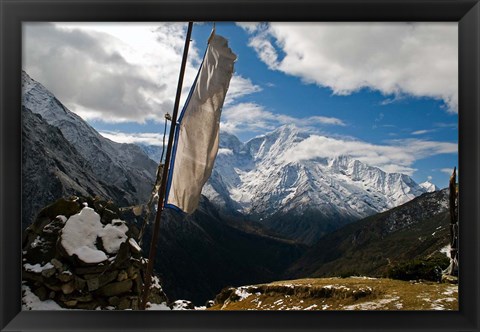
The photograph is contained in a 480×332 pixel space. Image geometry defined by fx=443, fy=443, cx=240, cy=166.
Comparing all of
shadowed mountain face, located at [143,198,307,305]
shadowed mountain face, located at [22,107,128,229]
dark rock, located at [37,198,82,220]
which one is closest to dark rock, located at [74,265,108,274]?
dark rock, located at [37,198,82,220]

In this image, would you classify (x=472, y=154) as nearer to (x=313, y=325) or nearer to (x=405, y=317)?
(x=405, y=317)

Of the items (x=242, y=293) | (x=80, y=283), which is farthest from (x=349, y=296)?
(x=80, y=283)

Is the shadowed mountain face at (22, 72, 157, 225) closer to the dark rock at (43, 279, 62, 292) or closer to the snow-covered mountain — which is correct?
the snow-covered mountain

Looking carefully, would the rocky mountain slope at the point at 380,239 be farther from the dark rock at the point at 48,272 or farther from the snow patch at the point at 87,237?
the dark rock at the point at 48,272

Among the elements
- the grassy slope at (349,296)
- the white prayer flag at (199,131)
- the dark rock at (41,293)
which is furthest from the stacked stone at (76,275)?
the grassy slope at (349,296)

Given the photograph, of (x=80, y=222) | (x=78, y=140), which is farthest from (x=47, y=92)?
(x=80, y=222)

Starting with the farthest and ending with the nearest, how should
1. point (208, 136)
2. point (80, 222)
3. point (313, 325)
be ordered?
point (80, 222) < point (313, 325) < point (208, 136)

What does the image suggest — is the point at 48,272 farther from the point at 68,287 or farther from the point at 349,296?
the point at 349,296
